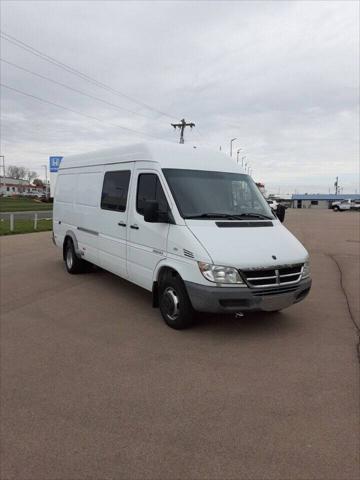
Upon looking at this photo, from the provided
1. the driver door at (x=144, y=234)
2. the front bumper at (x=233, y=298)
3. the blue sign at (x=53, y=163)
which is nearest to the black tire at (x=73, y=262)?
the driver door at (x=144, y=234)

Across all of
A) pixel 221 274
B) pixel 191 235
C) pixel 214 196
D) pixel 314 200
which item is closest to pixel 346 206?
pixel 314 200

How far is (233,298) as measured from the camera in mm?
4699

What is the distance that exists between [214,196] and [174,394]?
302cm

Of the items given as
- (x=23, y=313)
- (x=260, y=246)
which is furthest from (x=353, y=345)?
(x=23, y=313)

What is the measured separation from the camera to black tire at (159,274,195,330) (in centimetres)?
506

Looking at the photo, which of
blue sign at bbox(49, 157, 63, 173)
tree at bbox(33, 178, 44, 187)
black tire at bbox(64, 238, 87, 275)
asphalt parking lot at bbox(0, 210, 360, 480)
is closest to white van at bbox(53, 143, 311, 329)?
asphalt parking lot at bbox(0, 210, 360, 480)

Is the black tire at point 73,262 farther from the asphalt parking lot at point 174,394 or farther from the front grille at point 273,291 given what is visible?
the front grille at point 273,291

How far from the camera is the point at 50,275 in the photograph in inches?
339

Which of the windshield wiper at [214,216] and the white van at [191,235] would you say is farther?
the windshield wiper at [214,216]

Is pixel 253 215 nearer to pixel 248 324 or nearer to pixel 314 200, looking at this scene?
pixel 248 324

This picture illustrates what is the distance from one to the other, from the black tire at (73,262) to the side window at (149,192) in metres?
3.12

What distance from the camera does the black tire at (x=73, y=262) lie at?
862 centimetres

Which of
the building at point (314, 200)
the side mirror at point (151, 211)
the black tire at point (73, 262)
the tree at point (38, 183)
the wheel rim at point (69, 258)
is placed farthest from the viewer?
the tree at point (38, 183)

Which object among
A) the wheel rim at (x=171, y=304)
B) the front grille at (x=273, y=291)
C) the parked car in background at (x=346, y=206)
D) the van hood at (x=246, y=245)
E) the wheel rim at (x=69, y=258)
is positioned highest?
the parked car in background at (x=346, y=206)
